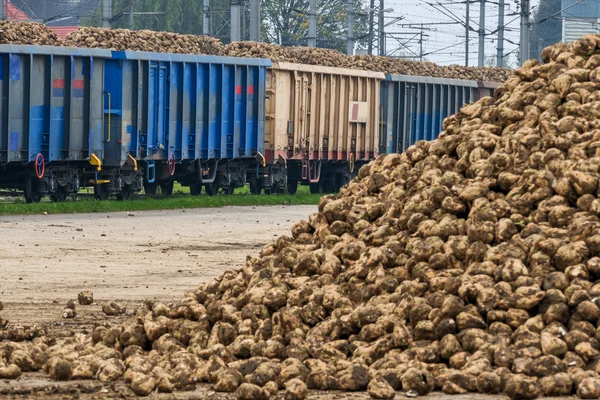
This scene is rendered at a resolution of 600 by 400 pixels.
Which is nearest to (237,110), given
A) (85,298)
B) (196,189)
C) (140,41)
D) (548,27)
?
(196,189)

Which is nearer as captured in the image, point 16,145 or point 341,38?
point 16,145

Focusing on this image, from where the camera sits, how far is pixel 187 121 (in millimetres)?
28109

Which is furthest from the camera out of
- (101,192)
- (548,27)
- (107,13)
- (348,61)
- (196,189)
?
(548,27)

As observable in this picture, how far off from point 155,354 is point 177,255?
324 inches

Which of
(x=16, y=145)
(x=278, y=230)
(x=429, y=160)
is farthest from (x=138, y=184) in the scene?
(x=429, y=160)

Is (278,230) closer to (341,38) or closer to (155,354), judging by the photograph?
(155,354)

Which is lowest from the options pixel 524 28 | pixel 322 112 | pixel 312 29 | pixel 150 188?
pixel 150 188

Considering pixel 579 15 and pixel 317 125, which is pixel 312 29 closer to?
pixel 317 125

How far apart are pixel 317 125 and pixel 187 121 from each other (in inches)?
207

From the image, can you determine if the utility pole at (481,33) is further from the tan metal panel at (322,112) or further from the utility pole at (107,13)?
the utility pole at (107,13)

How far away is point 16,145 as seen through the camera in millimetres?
23516

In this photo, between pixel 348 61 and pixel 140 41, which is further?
pixel 348 61

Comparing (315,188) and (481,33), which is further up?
(481,33)

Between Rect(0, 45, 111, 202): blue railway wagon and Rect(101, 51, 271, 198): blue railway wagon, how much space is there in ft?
1.85
